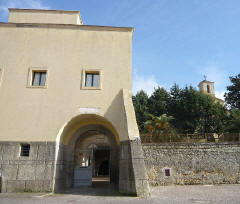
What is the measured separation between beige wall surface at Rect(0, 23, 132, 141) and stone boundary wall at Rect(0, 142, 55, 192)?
0.43 m

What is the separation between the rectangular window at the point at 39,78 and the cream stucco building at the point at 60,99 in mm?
49

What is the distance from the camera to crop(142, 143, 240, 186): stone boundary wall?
591 inches

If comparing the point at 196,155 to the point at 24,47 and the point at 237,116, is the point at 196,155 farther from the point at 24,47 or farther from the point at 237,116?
the point at 24,47

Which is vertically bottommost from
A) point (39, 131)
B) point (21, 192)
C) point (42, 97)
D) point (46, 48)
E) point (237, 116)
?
point (21, 192)

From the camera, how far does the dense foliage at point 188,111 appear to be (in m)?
27.2

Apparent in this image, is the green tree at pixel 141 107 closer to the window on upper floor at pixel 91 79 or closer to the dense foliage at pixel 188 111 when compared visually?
the dense foliage at pixel 188 111

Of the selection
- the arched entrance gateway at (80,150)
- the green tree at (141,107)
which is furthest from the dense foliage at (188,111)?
the arched entrance gateway at (80,150)

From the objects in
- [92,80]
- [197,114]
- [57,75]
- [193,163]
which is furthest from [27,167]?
[197,114]

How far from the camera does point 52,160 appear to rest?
893 centimetres

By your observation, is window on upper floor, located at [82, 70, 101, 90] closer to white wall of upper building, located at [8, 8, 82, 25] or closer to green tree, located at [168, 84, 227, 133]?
white wall of upper building, located at [8, 8, 82, 25]

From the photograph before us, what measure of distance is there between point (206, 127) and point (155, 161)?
15.6 m

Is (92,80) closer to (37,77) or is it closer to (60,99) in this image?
(60,99)

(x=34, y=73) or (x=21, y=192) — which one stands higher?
(x=34, y=73)

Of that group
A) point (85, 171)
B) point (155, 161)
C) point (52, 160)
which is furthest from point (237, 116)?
point (52, 160)
